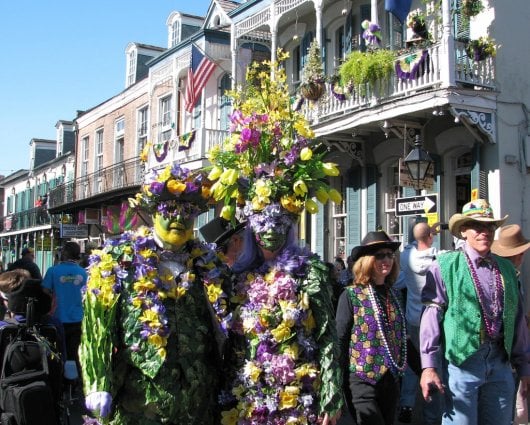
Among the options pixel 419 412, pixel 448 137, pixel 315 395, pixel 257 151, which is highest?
pixel 448 137

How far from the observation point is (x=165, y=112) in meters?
21.3

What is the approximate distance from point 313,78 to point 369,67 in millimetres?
1580

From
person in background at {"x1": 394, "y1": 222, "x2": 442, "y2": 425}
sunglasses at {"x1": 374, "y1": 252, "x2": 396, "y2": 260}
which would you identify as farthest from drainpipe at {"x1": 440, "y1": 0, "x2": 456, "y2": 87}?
sunglasses at {"x1": 374, "y1": 252, "x2": 396, "y2": 260}

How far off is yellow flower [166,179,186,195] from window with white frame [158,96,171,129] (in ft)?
57.4

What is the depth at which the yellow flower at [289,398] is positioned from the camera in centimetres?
345

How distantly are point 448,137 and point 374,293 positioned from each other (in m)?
7.30

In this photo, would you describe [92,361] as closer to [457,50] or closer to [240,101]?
[240,101]

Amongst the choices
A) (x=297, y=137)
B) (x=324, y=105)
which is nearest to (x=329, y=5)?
(x=324, y=105)

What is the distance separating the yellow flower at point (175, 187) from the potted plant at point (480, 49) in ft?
25.9

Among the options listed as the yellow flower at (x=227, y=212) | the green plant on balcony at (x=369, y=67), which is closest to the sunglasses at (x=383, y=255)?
the yellow flower at (x=227, y=212)

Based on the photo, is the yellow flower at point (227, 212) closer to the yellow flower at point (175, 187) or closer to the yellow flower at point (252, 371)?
the yellow flower at point (175, 187)

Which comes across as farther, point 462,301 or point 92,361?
point 462,301

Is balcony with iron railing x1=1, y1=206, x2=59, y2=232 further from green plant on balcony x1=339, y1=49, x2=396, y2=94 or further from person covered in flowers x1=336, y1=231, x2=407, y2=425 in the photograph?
person covered in flowers x1=336, y1=231, x2=407, y2=425

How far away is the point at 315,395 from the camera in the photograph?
349cm
